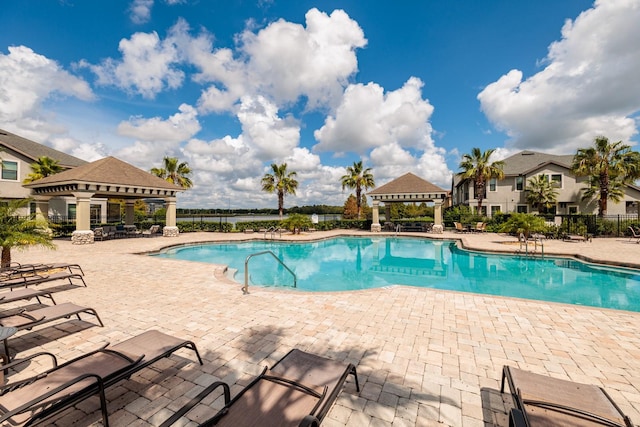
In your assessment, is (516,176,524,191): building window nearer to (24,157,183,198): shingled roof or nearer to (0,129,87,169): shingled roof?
(24,157,183,198): shingled roof

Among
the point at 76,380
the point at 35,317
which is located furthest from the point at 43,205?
the point at 76,380

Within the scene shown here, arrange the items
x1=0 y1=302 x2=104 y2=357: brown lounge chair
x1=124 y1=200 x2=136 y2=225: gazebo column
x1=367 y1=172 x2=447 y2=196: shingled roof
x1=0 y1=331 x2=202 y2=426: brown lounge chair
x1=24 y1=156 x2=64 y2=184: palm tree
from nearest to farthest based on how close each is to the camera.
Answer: x1=0 y1=331 x2=202 y2=426: brown lounge chair, x1=0 y1=302 x2=104 y2=357: brown lounge chair, x1=24 y1=156 x2=64 y2=184: palm tree, x1=124 y1=200 x2=136 y2=225: gazebo column, x1=367 y1=172 x2=447 y2=196: shingled roof

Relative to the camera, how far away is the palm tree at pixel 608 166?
2284 cm

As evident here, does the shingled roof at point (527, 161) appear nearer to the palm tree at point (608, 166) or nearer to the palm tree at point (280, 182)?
the palm tree at point (608, 166)

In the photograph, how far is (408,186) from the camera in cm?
2678

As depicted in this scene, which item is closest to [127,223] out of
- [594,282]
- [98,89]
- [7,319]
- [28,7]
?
[98,89]

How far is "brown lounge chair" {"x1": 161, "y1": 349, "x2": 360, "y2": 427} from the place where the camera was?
7.54 ft

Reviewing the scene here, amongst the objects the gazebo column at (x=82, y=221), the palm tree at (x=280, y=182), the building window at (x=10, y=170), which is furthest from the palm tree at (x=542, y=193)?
the building window at (x=10, y=170)

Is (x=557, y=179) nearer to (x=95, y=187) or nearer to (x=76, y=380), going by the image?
(x=76, y=380)

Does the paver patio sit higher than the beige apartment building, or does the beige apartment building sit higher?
the beige apartment building

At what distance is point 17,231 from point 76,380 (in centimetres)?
893

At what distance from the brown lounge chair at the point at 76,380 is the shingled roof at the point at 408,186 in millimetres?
24745

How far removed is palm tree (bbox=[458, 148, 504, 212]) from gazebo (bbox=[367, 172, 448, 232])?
189 inches

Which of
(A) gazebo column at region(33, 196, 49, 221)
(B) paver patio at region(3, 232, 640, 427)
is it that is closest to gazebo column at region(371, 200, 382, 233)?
(B) paver patio at region(3, 232, 640, 427)
